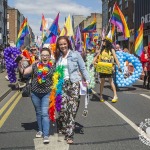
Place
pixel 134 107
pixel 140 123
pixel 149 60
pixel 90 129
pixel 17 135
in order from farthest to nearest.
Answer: pixel 149 60 → pixel 134 107 → pixel 140 123 → pixel 90 129 → pixel 17 135

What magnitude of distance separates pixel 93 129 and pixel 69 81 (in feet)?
4.15

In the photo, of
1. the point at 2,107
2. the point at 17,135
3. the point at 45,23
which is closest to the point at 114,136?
the point at 17,135

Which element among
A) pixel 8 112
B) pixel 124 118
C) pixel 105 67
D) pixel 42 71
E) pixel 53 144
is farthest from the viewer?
pixel 105 67

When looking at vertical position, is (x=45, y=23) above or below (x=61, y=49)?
above

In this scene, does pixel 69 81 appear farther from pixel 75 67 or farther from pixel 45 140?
pixel 45 140

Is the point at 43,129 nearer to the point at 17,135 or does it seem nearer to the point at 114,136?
the point at 17,135

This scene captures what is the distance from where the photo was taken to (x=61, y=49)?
19.2ft

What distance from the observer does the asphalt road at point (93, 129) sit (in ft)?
18.0

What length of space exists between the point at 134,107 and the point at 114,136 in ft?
10.9

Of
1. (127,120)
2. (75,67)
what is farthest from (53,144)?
(127,120)

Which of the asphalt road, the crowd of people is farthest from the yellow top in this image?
the crowd of people

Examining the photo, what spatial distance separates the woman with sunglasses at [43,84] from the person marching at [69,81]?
25cm

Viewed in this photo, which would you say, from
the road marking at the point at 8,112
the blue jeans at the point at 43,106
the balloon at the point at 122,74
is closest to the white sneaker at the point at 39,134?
the blue jeans at the point at 43,106

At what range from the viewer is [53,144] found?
18.2ft
